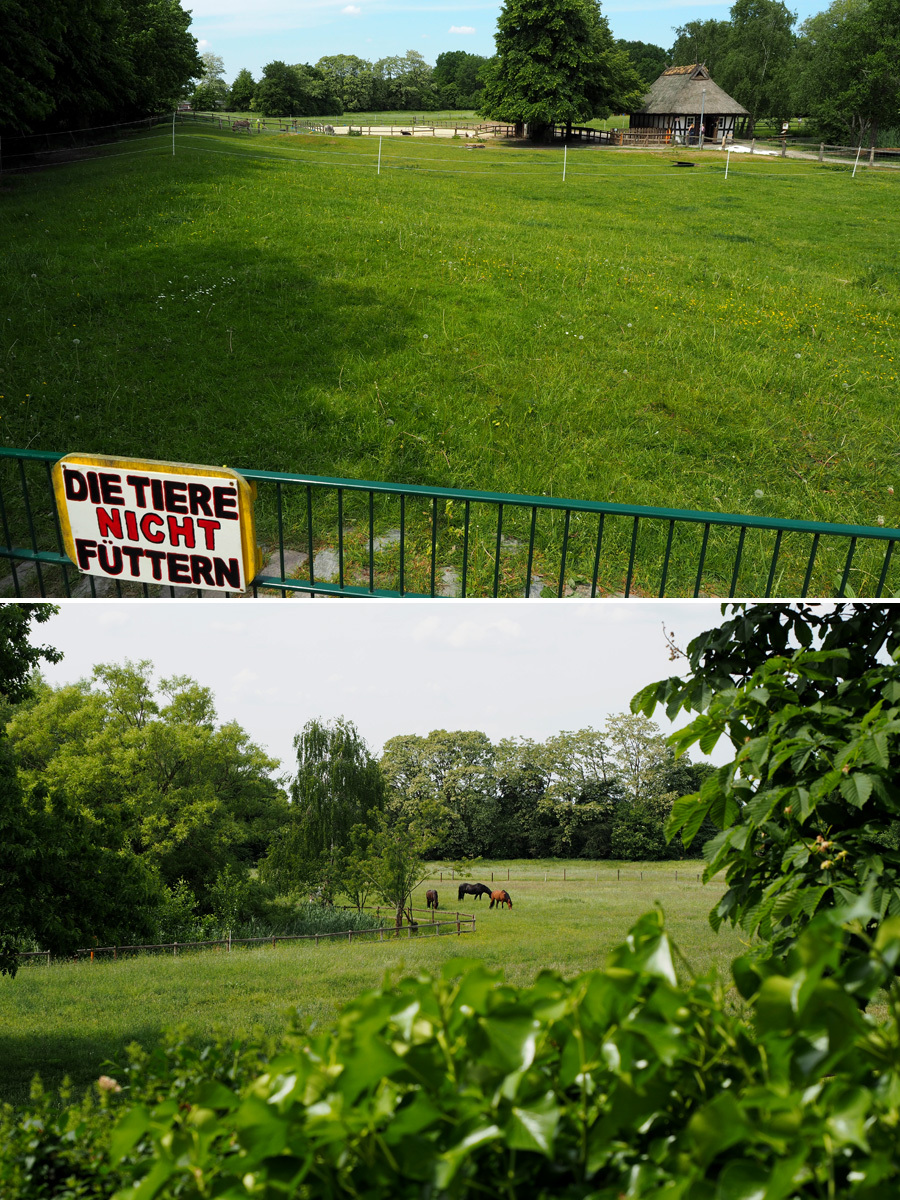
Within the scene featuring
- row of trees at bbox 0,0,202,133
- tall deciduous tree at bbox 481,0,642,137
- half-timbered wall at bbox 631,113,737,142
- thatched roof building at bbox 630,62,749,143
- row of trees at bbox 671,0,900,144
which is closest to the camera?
row of trees at bbox 0,0,202,133

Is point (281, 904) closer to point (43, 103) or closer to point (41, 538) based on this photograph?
point (41, 538)

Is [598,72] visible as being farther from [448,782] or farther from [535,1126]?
[535,1126]

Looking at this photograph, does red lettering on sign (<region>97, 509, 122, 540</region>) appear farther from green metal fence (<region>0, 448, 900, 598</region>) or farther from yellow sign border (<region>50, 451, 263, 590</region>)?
green metal fence (<region>0, 448, 900, 598</region>)

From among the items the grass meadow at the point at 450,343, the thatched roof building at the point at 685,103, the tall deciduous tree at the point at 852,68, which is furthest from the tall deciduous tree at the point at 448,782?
the thatched roof building at the point at 685,103

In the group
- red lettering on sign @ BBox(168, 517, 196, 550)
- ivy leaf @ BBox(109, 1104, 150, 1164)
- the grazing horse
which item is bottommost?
the grazing horse

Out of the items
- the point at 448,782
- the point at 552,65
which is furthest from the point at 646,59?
the point at 448,782

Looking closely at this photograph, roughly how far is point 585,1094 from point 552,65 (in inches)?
990

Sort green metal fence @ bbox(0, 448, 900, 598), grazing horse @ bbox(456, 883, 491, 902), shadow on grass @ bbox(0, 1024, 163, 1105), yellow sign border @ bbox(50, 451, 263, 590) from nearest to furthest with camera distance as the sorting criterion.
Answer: yellow sign border @ bbox(50, 451, 263, 590), green metal fence @ bbox(0, 448, 900, 598), shadow on grass @ bbox(0, 1024, 163, 1105), grazing horse @ bbox(456, 883, 491, 902)

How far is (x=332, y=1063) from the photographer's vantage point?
4.12ft

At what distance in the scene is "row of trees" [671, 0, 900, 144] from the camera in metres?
37.7

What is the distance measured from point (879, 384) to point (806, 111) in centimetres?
4531

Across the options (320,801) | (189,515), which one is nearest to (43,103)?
(320,801)

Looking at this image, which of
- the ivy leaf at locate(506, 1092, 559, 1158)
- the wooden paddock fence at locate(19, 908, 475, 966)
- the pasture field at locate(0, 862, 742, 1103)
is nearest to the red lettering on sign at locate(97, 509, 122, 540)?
the ivy leaf at locate(506, 1092, 559, 1158)

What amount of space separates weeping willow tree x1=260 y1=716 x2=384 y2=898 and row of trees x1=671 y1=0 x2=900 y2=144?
3207 cm
